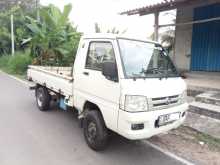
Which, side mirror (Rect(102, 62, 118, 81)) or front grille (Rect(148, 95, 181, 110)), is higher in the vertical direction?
side mirror (Rect(102, 62, 118, 81))

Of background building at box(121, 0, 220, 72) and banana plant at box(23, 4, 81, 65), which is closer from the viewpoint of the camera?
background building at box(121, 0, 220, 72)

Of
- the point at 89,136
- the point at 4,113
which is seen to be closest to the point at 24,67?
the point at 4,113

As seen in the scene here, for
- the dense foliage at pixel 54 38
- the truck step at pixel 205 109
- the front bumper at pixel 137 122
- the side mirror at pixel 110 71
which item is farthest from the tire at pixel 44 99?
the truck step at pixel 205 109

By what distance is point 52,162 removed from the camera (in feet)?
12.9

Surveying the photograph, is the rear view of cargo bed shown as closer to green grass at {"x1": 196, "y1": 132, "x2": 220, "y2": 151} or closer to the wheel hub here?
the wheel hub

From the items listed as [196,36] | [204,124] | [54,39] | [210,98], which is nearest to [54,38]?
[54,39]

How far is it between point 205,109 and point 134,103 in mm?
3295

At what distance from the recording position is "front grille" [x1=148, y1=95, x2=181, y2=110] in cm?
379

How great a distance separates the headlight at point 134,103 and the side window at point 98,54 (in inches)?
34.2

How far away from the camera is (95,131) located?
14.1 feet

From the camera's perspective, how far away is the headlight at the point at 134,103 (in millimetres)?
3641

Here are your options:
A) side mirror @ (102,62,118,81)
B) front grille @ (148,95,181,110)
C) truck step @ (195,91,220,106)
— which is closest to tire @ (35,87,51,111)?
side mirror @ (102,62,118,81)

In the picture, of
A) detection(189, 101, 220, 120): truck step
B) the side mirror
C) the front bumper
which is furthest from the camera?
detection(189, 101, 220, 120): truck step

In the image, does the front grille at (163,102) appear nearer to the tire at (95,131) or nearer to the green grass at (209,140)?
the tire at (95,131)
